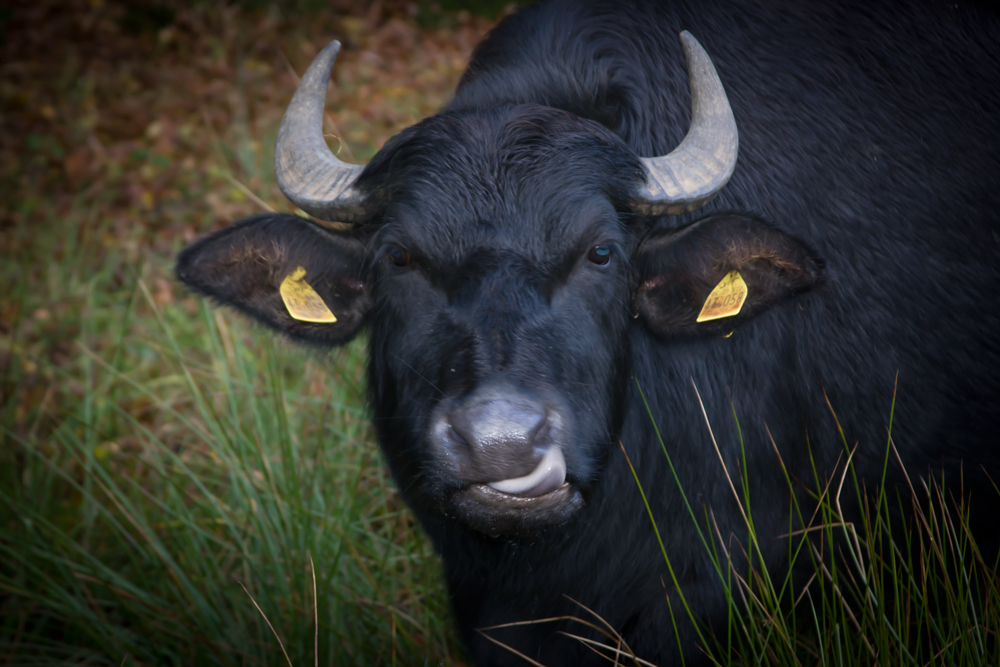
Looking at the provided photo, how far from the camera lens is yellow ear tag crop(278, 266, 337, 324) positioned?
3.07 metres

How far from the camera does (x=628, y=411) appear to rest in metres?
3.04

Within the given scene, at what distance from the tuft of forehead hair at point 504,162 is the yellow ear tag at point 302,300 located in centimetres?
48

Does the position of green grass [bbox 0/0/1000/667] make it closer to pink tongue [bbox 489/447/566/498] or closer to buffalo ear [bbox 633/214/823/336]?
pink tongue [bbox 489/447/566/498]

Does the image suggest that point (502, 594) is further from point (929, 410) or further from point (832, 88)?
point (832, 88)

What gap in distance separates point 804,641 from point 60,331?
5955 mm

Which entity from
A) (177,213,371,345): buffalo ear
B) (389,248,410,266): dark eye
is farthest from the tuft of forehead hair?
(177,213,371,345): buffalo ear

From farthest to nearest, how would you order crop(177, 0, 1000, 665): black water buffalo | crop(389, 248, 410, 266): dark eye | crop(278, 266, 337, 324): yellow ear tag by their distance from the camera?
crop(278, 266, 337, 324): yellow ear tag, crop(389, 248, 410, 266): dark eye, crop(177, 0, 1000, 665): black water buffalo

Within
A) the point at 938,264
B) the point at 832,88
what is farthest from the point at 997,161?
the point at 832,88

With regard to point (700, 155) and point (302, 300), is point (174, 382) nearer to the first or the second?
point (302, 300)

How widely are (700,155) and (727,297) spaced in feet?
1.73

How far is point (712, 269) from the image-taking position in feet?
9.34

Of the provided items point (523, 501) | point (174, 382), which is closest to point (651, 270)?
point (523, 501)

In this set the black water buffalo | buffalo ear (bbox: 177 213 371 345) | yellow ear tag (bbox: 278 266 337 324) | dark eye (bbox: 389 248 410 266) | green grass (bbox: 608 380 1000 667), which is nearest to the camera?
green grass (bbox: 608 380 1000 667)

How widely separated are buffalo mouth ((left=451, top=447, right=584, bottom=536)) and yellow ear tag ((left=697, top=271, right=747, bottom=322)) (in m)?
0.86
